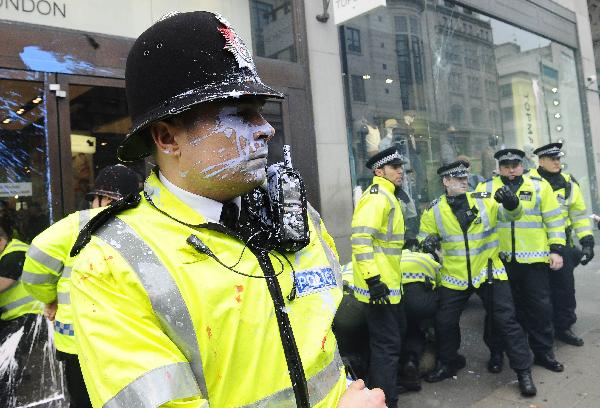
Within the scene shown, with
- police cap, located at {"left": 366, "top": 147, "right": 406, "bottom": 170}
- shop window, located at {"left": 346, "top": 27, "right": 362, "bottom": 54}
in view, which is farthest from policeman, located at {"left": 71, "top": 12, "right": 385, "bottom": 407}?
shop window, located at {"left": 346, "top": 27, "right": 362, "bottom": 54}

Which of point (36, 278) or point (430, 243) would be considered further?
point (430, 243)

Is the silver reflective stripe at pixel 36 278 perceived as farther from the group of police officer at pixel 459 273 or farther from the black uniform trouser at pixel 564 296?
the black uniform trouser at pixel 564 296

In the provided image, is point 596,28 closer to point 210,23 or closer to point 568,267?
point 568,267

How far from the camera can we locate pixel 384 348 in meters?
4.49

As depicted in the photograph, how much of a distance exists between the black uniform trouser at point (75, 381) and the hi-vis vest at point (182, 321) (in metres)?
2.28

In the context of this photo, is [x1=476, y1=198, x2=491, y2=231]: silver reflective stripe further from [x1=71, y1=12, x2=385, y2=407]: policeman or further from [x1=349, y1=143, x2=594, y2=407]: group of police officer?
[x1=71, y1=12, x2=385, y2=407]: policeman

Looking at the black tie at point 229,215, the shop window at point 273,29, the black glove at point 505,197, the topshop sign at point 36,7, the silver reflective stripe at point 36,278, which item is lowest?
the silver reflective stripe at point 36,278

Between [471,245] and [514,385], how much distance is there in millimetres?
1480

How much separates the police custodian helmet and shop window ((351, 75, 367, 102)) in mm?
6630

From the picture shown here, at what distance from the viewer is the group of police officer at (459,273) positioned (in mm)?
4566

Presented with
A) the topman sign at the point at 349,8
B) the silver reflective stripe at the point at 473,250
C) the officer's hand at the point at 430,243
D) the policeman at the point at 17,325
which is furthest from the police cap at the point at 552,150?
the policeman at the point at 17,325

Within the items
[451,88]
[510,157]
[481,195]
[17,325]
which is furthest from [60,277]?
[451,88]

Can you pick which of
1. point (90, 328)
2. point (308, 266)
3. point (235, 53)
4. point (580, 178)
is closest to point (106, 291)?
point (90, 328)

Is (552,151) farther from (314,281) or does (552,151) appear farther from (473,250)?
(314,281)
